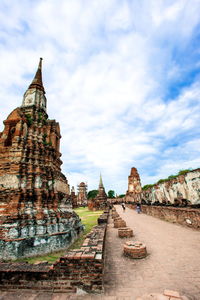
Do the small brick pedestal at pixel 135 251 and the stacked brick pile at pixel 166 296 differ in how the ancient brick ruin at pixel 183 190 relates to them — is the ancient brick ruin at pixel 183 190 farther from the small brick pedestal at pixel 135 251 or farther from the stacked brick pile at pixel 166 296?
the stacked brick pile at pixel 166 296

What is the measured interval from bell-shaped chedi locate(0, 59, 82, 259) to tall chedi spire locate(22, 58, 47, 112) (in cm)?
7

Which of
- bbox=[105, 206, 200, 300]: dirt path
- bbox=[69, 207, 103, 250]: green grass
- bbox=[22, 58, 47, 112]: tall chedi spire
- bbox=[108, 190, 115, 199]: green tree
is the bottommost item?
bbox=[105, 206, 200, 300]: dirt path

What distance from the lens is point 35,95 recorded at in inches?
353

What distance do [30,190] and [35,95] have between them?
227 inches

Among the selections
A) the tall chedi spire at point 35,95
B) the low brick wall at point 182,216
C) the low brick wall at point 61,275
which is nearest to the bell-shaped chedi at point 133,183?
the low brick wall at point 182,216

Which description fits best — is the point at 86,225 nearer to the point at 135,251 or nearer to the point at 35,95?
the point at 135,251

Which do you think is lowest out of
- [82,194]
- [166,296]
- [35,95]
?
[166,296]

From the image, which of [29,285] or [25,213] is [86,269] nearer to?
[29,285]

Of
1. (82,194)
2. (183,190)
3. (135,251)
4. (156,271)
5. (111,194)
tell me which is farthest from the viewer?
(111,194)

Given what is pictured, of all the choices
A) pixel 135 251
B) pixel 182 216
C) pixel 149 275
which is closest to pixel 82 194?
pixel 182 216

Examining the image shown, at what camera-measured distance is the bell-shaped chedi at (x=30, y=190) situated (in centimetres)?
543

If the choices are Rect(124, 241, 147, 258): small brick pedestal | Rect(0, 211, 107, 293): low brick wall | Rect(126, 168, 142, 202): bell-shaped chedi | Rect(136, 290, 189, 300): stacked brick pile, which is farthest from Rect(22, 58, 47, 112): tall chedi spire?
Rect(126, 168, 142, 202): bell-shaped chedi

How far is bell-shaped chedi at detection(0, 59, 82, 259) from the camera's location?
5.43 m

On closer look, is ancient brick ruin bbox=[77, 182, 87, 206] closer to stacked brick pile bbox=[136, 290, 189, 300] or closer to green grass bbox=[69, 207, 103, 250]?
green grass bbox=[69, 207, 103, 250]
